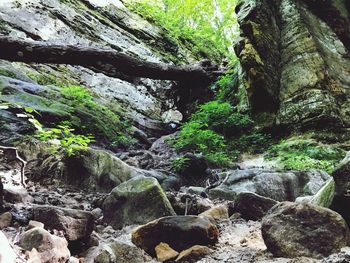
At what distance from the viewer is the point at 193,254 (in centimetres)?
270

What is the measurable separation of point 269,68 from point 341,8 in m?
3.57

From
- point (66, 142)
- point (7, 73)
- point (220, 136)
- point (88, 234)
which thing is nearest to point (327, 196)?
point (88, 234)

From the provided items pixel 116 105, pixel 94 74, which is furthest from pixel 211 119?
pixel 94 74

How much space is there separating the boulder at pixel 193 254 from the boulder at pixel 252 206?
1230mm

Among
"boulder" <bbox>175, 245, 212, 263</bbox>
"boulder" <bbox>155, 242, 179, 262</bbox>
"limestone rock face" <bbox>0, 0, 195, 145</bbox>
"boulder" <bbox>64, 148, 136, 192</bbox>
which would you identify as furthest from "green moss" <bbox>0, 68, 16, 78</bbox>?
"boulder" <bbox>175, 245, 212, 263</bbox>

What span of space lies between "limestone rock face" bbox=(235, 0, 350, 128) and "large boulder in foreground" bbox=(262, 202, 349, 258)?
23.5 feet

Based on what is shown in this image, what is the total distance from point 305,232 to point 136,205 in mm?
1815

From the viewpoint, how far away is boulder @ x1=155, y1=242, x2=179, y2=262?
2.71 meters

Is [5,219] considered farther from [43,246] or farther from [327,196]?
[327,196]

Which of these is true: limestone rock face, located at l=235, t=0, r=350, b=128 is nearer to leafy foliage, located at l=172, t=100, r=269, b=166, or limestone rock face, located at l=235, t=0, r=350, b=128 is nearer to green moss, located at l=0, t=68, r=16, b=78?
leafy foliage, located at l=172, t=100, r=269, b=166

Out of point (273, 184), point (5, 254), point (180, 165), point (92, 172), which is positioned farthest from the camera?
point (180, 165)

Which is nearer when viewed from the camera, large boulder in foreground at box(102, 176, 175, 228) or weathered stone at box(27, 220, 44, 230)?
weathered stone at box(27, 220, 44, 230)

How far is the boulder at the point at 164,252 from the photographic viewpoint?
8.89 ft

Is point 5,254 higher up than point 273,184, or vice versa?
point 273,184
